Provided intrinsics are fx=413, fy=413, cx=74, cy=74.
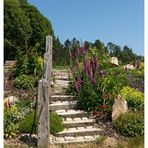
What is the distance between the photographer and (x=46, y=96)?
22.8ft

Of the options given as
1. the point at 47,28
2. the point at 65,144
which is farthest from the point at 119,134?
the point at 47,28

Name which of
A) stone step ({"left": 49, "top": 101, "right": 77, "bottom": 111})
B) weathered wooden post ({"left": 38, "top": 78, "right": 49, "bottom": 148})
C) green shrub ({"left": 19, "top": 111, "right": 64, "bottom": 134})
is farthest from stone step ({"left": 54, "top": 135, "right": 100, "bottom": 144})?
stone step ({"left": 49, "top": 101, "right": 77, "bottom": 111})

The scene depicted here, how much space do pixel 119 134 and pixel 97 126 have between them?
Answer: 577 millimetres

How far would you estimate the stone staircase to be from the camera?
7.66 metres

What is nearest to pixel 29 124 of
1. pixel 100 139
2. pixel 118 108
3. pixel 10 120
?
pixel 10 120

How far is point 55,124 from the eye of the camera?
7.89 meters

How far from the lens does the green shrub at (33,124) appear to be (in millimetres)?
7602

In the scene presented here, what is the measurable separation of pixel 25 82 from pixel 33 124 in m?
3.07

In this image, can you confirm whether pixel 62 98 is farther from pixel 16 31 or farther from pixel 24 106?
pixel 16 31

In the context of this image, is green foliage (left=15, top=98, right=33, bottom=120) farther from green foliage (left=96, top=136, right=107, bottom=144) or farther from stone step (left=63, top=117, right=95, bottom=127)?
green foliage (left=96, top=136, right=107, bottom=144)

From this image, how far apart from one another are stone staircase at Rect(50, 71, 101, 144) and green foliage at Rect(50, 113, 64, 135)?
3.4 inches

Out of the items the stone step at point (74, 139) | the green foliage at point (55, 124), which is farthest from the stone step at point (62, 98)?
the stone step at point (74, 139)

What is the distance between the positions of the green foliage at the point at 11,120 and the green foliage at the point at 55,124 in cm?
66

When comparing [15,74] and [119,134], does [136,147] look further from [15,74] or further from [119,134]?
[15,74]
